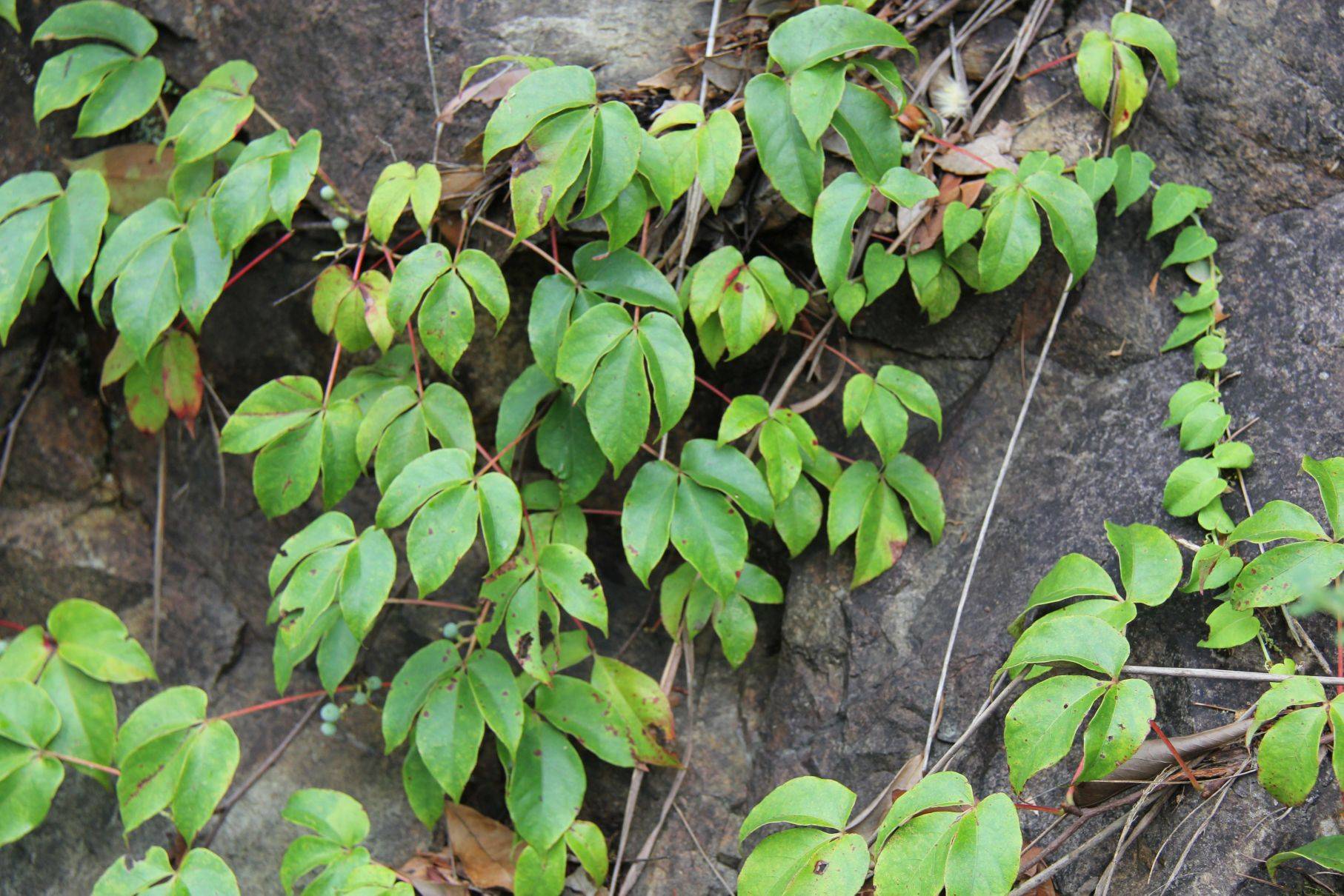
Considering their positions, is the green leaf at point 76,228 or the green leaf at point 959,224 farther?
the green leaf at point 76,228

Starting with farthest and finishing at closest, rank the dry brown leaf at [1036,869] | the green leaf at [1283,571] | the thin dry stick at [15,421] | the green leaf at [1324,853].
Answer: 1. the thin dry stick at [15,421]
2. the dry brown leaf at [1036,869]
3. the green leaf at [1283,571]
4. the green leaf at [1324,853]

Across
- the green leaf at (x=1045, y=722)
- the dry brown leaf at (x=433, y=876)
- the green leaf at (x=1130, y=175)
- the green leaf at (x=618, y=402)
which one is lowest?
the dry brown leaf at (x=433, y=876)

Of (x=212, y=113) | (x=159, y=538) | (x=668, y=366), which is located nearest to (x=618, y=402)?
(x=668, y=366)

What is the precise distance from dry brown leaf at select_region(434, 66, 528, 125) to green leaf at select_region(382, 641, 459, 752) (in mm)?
870

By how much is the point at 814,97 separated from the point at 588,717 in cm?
98

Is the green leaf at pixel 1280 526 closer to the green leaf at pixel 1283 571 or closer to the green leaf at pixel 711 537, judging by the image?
the green leaf at pixel 1283 571

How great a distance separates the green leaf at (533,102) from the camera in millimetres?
1265

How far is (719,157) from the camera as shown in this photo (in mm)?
1342

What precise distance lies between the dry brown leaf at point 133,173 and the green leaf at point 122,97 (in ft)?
0.24

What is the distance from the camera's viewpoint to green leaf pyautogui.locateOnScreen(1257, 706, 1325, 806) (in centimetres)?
95

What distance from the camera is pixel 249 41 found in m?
1.74

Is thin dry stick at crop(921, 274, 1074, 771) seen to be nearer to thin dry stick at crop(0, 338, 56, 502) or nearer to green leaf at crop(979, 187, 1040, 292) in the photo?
green leaf at crop(979, 187, 1040, 292)

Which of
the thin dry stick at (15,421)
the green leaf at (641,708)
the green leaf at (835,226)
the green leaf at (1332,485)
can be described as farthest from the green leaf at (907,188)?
the thin dry stick at (15,421)

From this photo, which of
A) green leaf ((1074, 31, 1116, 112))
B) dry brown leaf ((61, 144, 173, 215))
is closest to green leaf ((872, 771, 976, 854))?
green leaf ((1074, 31, 1116, 112))
